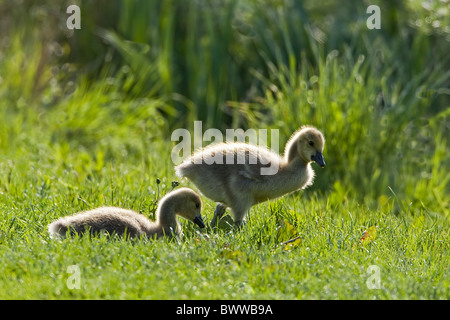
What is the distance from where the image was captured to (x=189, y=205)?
19.2 ft

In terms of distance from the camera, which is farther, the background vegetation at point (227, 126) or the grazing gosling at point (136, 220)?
the grazing gosling at point (136, 220)

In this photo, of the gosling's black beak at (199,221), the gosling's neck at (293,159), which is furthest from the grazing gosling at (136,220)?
the gosling's neck at (293,159)

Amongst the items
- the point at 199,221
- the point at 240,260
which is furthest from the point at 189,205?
the point at 240,260

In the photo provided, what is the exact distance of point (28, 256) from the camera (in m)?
4.94

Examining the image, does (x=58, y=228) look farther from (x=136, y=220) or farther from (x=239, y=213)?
(x=239, y=213)

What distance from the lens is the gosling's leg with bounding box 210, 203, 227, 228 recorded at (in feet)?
20.5

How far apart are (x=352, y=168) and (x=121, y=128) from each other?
3.09 metres

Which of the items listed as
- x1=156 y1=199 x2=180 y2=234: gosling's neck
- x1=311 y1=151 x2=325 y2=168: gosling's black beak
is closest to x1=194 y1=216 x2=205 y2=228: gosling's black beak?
x1=156 y1=199 x2=180 y2=234: gosling's neck

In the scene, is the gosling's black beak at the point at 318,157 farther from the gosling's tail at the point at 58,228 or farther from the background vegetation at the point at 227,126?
the gosling's tail at the point at 58,228

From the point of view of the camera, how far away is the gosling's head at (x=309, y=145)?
6.28m

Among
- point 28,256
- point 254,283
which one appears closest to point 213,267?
point 254,283
